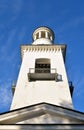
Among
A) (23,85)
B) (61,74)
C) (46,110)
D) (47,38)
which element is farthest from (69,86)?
(47,38)

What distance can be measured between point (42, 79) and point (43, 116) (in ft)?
27.2

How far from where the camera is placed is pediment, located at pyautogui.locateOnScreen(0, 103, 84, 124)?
1548 cm

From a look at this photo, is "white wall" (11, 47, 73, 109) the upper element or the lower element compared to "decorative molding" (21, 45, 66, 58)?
lower

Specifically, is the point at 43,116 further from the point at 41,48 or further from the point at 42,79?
the point at 41,48

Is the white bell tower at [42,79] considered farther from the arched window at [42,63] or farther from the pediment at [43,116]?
the pediment at [43,116]

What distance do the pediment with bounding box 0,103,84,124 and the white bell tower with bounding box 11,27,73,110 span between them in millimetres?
4316

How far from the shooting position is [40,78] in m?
24.5

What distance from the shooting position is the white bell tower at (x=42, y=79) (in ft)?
70.5

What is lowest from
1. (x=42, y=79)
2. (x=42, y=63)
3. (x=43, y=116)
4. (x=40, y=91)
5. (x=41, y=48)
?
(x=43, y=116)

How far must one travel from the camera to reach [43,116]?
53.5 feet

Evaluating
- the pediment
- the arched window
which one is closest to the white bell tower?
the arched window

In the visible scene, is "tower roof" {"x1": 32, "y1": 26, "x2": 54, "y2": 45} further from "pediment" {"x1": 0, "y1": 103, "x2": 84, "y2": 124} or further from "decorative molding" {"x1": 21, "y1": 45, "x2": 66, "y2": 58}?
"pediment" {"x1": 0, "y1": 103, "x2": 84, "y2": 124}

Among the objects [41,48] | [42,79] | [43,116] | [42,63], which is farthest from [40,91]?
[41,48]

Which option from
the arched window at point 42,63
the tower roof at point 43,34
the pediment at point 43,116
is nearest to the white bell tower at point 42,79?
the arched window at point 42,63
